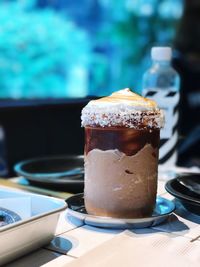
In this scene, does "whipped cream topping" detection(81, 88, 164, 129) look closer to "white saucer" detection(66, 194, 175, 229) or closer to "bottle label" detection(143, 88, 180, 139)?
"white saucer" detection(66, 194, 175, 229)

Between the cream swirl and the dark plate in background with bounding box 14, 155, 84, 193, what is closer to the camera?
the cream swirl

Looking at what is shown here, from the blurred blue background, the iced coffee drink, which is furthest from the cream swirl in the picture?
the blurred blue background

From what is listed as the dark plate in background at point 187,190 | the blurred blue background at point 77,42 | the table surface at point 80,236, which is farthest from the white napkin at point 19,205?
the blurred blue background at point 77,42

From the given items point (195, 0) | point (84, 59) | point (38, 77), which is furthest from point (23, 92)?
point (195, 0)

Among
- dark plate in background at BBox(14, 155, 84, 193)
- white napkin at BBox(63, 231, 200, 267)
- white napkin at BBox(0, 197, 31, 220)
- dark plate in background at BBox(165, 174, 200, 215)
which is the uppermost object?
white napkin at BBox(0, 197, 31, 220)

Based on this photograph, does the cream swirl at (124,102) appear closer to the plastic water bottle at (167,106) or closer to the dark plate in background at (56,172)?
the dark plate in background at (56,172)

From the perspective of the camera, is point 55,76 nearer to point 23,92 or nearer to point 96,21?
point 23,92

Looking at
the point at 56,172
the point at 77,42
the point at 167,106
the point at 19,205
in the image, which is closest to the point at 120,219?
the point at 19,205
